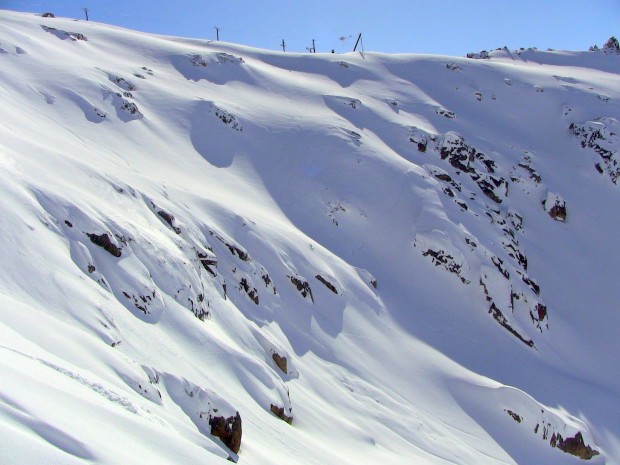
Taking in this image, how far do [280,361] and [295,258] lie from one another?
6030 millimetres

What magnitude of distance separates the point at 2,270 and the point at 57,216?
309 cm

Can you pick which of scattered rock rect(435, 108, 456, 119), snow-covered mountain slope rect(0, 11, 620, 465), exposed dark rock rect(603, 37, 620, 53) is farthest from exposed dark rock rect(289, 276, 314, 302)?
exposed dark rock rect(603, 37, 620, 53)

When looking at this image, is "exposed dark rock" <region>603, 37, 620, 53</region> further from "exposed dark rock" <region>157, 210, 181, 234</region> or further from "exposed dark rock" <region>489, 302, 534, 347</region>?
"exposed dark rock" <region>157, 210, 181, 234</region>

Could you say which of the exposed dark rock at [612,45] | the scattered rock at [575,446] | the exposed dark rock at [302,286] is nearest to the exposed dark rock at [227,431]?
the exposed dark rock at [302,286]

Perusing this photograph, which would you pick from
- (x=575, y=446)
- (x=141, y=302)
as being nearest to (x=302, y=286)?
(x=141, y=302)

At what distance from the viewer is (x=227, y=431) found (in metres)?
9.05

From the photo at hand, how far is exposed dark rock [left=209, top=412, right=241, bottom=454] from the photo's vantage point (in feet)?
29.5

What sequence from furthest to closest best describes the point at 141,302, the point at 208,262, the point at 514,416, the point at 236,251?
1. the point at 514,416
2. the point at 236,251
3. the point at 208,262
4. the point at 141,302

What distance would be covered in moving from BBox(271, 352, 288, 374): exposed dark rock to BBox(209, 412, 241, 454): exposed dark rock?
4.83 metres

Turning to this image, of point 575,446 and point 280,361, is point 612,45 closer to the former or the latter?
point 575,446

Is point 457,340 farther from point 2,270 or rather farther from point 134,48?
point 134,48

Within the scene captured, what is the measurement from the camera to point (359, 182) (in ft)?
89.5

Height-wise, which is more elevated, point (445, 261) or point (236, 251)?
point (445, 261)

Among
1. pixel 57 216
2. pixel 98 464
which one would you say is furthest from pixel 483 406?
pixel 98 464
